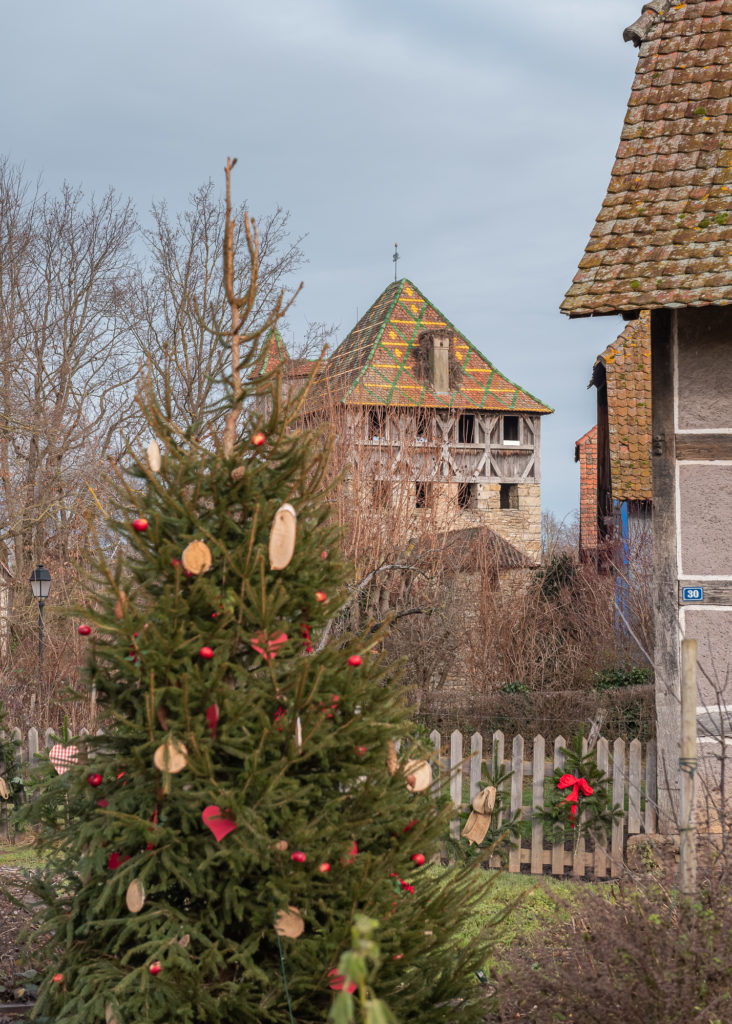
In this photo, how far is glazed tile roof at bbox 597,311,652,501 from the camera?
18188mm

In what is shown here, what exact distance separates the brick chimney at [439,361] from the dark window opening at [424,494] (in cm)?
1535

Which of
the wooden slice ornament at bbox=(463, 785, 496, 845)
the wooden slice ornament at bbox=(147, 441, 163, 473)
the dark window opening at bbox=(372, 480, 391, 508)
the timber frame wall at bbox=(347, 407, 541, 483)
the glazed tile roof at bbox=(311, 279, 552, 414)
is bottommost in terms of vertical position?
the wooden slice ornament at bbox=(463, 785, 496, 845)

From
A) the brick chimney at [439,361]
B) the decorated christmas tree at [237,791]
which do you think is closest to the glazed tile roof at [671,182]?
the decorated christmas tree at [237,791]

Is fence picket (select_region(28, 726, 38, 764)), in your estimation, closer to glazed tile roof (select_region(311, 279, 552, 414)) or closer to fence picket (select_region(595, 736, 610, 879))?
fence picket (select_region(595, 736, 610, 879))

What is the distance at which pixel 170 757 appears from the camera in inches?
128

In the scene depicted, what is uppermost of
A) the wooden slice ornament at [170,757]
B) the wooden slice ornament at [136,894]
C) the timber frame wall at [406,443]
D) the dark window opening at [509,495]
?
the dark window opening at [509,495]

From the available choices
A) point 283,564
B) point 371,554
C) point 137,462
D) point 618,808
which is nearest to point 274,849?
point 283,564

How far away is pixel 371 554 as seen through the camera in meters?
14.5

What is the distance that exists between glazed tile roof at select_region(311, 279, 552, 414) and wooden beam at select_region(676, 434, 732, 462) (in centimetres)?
2049

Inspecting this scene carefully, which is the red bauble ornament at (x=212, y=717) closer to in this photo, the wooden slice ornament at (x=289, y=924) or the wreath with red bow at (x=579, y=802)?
the wooden slice ornament at (x=289, y=924)

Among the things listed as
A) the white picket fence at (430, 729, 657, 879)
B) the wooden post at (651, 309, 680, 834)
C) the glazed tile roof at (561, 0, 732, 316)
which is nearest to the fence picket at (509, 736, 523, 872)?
the white picket fence at (430, 729, 657, 879)

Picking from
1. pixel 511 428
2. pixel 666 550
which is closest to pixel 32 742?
pixel 666 550

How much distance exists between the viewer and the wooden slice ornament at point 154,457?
144 inches

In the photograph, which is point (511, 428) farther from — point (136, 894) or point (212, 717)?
point (136, 894)
